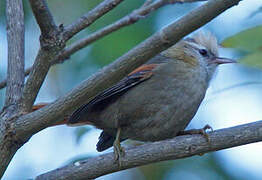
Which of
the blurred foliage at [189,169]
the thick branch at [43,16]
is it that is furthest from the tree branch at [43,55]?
the blurred foliage at [189,169]

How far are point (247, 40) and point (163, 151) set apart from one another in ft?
3.31

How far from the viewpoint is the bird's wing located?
4449mm

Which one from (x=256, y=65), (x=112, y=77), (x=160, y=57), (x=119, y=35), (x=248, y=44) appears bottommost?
(x=112, y=77)

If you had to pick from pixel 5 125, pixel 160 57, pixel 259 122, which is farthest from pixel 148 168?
pixel 5 125

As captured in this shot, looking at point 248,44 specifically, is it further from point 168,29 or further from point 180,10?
point 180,10

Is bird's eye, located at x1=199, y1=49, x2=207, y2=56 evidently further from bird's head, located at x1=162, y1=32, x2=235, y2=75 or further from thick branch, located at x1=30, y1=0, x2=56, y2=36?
thick branch, located at x1=30, y1=0, x2=56, y2=36

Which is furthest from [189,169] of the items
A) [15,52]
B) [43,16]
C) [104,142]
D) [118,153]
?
[43,16]

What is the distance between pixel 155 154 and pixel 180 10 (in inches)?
110

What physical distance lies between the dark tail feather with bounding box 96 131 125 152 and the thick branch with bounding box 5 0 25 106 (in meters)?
1.80

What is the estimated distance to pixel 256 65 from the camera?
135 inches

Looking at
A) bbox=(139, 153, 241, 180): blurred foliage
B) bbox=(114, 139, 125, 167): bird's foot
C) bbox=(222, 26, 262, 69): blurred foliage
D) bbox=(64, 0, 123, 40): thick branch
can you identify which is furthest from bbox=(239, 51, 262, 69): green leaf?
bbox=(139, 153, 241, 180): blurred foliage

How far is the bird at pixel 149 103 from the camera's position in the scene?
14.9 ft

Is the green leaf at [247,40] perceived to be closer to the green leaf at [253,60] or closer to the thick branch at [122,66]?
the green leaf at [253,60]

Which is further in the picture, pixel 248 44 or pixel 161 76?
pixel 161 76
